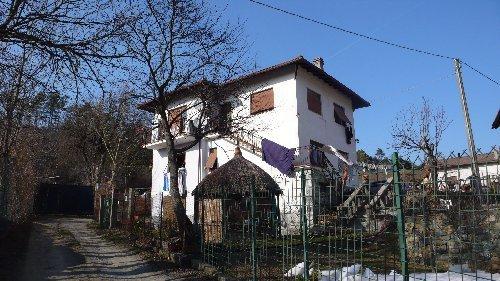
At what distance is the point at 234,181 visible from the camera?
13.0m

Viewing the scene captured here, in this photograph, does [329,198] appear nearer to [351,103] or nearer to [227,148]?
[227,148]

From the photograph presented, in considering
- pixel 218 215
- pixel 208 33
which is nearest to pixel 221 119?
pixel 208 33

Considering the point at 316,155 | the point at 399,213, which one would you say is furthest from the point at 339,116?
the point at 399,213

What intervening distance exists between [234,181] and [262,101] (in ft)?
30.3

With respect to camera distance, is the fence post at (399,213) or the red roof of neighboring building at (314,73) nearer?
the fence post at (399,213)

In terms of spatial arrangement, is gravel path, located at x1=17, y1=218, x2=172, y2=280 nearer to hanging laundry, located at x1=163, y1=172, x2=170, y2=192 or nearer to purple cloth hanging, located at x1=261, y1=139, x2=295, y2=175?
purple cloth hanging, located at x1=261, y1=139, x2=295, y2=175

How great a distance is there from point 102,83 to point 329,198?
4318 millimetres

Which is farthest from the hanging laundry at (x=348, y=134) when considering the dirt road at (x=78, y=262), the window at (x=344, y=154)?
the dirt road at (x=78, y=262)

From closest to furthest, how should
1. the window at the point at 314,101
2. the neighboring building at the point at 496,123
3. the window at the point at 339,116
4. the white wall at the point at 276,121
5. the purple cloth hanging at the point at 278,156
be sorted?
the purple cloth hanging at the point at 278,156 → the white wall at the point at 276,121 → the window at the point at 314,101 → the window at the point at 339,116 → the neighboring building at the point at 496,123

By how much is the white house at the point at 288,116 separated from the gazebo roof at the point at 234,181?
199 inches

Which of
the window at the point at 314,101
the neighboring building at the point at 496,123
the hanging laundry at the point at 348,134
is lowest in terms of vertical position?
the hanging laundry at the point at 348,134

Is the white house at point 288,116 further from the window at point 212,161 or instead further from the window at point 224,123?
the window at point 224,123

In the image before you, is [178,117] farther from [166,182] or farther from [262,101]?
[166,182]

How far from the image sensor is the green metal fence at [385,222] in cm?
468
